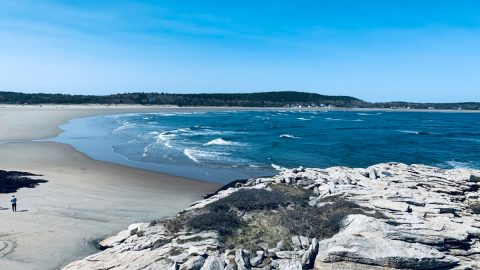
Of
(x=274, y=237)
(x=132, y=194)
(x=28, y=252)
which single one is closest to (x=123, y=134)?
(x=132, y=194)

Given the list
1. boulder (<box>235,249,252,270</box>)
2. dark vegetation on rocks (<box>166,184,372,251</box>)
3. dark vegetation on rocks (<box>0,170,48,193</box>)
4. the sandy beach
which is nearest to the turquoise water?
the sandy beach

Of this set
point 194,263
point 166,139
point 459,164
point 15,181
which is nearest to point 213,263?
point 194,263

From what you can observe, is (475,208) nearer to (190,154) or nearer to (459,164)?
(459,164)

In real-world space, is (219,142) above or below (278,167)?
above

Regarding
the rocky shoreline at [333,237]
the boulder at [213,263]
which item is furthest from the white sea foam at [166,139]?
the boulder at [213,263]

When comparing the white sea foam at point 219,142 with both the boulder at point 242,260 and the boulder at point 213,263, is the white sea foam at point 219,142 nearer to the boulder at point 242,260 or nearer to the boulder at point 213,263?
the boulder at point 242,260

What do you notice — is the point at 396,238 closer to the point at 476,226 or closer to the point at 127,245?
the point at 476,226

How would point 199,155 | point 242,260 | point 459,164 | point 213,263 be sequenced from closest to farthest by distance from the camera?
point 213,263
point 242,260
point 459,164
point 199,155
